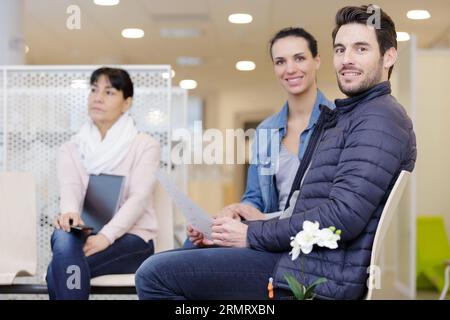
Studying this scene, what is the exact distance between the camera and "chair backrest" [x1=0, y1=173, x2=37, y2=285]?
2.94m

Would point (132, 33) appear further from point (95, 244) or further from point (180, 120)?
point (95, 244)

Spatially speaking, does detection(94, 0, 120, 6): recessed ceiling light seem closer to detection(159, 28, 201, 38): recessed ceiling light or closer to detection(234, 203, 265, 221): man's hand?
detection(159, 28, 201, 38): recessed ceiling light

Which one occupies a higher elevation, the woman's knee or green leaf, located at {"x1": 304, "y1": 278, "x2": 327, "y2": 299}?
the woman's knee

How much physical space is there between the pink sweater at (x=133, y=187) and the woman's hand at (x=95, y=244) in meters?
0.07

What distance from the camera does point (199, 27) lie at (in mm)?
4066

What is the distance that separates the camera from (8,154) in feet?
11.1

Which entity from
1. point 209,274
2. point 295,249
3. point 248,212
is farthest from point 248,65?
point 295,249

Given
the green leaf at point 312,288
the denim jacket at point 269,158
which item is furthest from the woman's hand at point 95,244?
the green leaf at point 312,288

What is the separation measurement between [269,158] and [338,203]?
718mm

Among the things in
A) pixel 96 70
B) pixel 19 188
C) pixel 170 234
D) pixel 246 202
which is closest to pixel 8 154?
pixel 19 188

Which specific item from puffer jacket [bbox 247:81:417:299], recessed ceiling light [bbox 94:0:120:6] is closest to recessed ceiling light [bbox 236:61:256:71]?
recessed ceiling light [bbox 94:0:120:6]

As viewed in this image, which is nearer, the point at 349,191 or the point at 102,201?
the point at 349,191

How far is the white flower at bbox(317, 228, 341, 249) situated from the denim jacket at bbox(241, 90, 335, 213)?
666 millimetres

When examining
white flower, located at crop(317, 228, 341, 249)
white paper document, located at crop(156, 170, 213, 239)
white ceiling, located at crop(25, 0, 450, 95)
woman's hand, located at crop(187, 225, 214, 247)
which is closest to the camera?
white flower, located at crop(317, 228, 341, 249)
